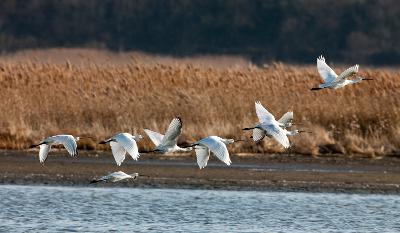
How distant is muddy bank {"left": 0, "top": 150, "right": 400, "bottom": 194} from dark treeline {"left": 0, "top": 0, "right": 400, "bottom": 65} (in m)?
39.7

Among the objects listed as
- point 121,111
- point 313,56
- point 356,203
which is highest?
point 313,56

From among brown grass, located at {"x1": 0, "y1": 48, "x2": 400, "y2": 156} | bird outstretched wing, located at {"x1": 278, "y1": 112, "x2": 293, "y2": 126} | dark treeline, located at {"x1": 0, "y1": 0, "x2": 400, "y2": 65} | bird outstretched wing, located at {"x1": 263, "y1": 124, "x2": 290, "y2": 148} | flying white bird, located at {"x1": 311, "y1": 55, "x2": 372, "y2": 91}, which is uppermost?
dark treeline, located at {"x1": 0, "y1": 0, "x2": 400, "y2": 65}

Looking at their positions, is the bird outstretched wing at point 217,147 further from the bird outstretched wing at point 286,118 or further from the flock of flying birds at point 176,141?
the bird outstretched wing at point 286,118

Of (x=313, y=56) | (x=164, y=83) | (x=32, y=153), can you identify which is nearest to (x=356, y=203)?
(x=32, y=153)

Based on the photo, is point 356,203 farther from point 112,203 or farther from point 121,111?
point 121,111

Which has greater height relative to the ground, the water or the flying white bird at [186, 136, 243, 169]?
the flying white bird at [186, 136, 243, 169]

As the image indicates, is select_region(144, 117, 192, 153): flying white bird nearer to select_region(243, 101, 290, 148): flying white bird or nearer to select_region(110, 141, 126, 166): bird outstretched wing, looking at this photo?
select_region(110, 141, 126, 166): bird outstretched wing

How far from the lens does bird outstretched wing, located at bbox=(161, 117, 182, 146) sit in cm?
1343

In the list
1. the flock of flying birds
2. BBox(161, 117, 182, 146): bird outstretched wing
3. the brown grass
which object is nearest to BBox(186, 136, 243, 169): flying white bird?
the flock of flying birds

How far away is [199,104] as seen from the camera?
26.2 metres

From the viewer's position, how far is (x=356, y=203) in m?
19.2

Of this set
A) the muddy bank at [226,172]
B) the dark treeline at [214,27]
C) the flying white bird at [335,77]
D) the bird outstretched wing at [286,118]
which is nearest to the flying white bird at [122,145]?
the bird outstretched wing at [286,118]

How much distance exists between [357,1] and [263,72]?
1610 inches

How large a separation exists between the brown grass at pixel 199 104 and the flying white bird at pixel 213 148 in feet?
28.9
